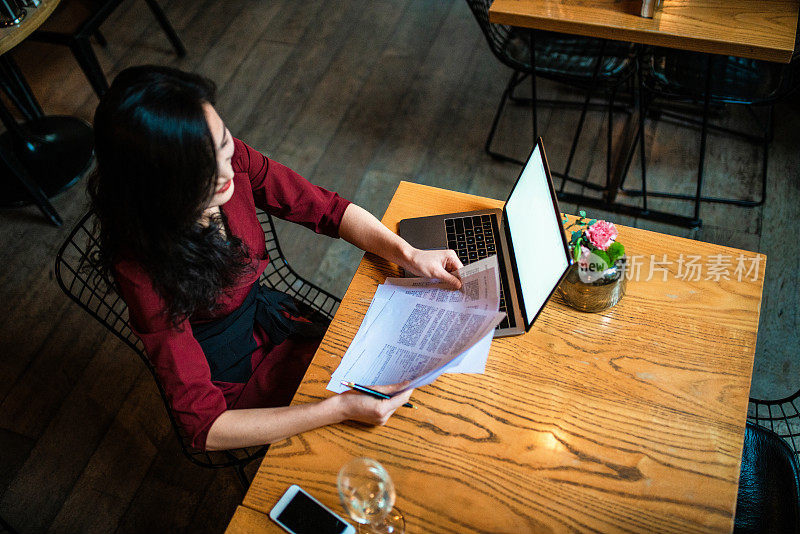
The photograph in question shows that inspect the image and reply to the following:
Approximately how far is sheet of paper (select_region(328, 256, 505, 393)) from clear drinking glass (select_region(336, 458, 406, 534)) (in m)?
0.16

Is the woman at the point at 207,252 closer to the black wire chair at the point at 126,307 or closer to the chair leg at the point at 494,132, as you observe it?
the black wire chair at the point at 126,307

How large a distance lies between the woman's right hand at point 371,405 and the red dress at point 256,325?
10.3 inches

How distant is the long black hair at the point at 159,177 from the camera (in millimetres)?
1017

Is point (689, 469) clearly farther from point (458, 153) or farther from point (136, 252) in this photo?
point (458, 153)

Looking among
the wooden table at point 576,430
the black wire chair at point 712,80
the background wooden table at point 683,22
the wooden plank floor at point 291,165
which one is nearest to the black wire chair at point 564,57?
the black wire chair at point 712,80

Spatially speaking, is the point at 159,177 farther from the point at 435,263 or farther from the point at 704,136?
the point at 704,136

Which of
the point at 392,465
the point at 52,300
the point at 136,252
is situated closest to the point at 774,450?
the point at 392,465

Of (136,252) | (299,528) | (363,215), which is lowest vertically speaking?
(299,528)

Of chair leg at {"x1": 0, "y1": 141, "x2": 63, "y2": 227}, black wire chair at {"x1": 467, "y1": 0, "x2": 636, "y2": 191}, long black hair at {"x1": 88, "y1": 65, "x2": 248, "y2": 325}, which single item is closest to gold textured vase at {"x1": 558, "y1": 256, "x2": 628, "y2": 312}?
long black hair at {"x1": 88, "y1": 65, "x2": 248, "y2": 325}

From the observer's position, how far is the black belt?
1419 millimetres

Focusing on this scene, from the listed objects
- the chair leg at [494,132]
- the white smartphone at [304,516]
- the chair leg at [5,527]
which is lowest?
the chair leg at [5,527]

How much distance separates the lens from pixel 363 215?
1499 millimetres

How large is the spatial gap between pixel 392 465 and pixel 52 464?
4.93 feet

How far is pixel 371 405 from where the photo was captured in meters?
1.15
